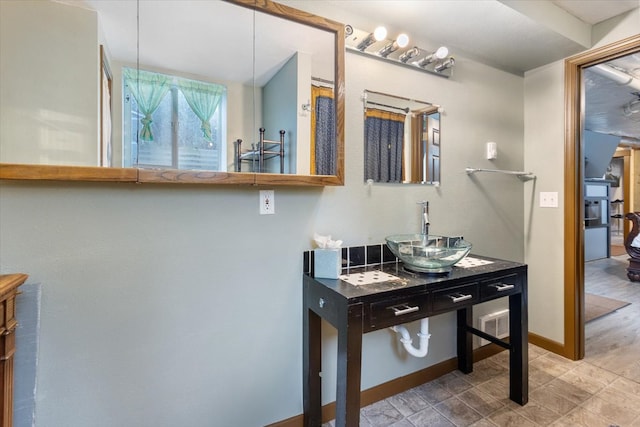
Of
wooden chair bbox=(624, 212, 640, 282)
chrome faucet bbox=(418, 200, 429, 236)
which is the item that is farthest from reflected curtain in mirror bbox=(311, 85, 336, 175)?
wooden chair bbox=(624, 212, 640, 282)

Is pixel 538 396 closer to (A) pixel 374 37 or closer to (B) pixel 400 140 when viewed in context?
(B) pixel 400 140

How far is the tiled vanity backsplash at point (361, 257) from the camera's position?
62.7 inches

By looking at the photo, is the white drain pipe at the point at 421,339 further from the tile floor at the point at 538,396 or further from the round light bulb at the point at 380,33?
the round light bulb at the point at 380,33

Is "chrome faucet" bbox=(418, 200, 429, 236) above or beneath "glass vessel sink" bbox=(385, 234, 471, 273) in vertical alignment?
above

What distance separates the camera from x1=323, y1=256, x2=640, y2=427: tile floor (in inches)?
65.7

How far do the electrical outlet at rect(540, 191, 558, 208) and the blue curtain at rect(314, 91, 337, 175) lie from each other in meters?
1.83

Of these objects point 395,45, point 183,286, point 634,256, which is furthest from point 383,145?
point 634,256

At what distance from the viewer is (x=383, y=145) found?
1845mm

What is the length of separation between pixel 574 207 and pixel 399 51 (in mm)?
1682

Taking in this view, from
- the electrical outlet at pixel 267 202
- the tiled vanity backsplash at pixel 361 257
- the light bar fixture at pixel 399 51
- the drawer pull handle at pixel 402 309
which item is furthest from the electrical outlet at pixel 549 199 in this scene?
the electrical outlet at pixel 267 202

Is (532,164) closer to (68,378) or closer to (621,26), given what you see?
(621,26)

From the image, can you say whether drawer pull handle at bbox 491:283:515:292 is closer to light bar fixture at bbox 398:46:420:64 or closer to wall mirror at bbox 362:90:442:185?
wall mirror at bbox 362:90:442:185

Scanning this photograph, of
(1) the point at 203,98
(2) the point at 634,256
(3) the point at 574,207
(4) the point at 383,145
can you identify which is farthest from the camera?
(2) the point at 634,256

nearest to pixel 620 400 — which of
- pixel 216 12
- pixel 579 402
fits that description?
pixel 579 402
